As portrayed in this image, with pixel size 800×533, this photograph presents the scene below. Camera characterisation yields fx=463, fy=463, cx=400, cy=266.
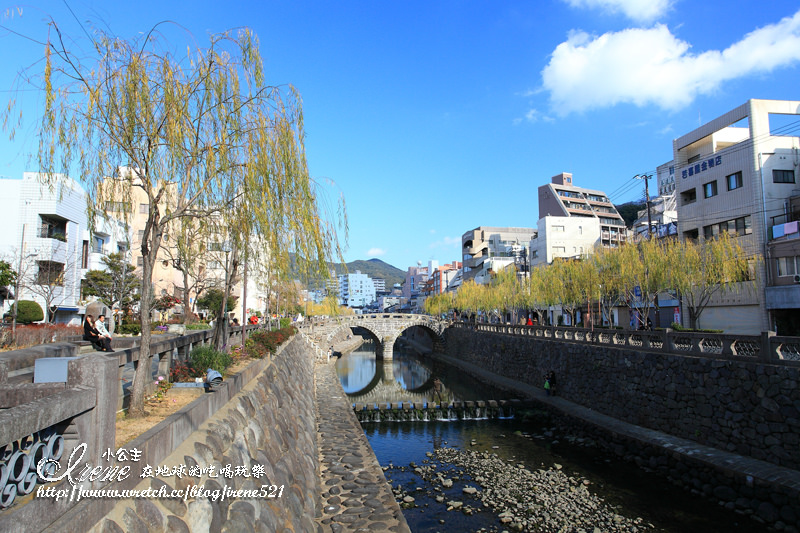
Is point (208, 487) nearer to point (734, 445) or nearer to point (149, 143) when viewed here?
point (149, 143)

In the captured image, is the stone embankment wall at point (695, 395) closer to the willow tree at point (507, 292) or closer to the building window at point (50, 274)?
the willow tree at point (507, 292)

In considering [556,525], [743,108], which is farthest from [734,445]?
[743,108]

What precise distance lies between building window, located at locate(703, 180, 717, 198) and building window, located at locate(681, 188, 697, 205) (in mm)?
1211

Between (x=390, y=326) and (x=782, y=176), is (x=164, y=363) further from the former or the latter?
(x=390, y=326)

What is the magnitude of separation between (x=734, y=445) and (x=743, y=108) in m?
22.0

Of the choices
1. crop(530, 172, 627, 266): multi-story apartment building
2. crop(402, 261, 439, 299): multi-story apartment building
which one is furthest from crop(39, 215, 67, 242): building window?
crop(402, 261, 439, 299): multi-story apartment building

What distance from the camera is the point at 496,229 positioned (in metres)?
89.0

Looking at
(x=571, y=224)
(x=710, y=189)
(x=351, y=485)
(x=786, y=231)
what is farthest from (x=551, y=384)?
(x=571, y=224)

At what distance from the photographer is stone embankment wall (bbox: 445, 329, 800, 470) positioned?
12305 mm

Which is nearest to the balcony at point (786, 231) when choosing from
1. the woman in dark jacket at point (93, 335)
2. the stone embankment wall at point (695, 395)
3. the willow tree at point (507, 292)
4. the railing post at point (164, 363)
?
the stone embankment wall at point (695, 395)

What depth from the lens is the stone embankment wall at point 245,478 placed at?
423 centimetres

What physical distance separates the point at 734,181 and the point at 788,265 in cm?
579

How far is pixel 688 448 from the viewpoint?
47.2 feet

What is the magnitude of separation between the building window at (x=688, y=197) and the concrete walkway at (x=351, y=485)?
26.9 metres
